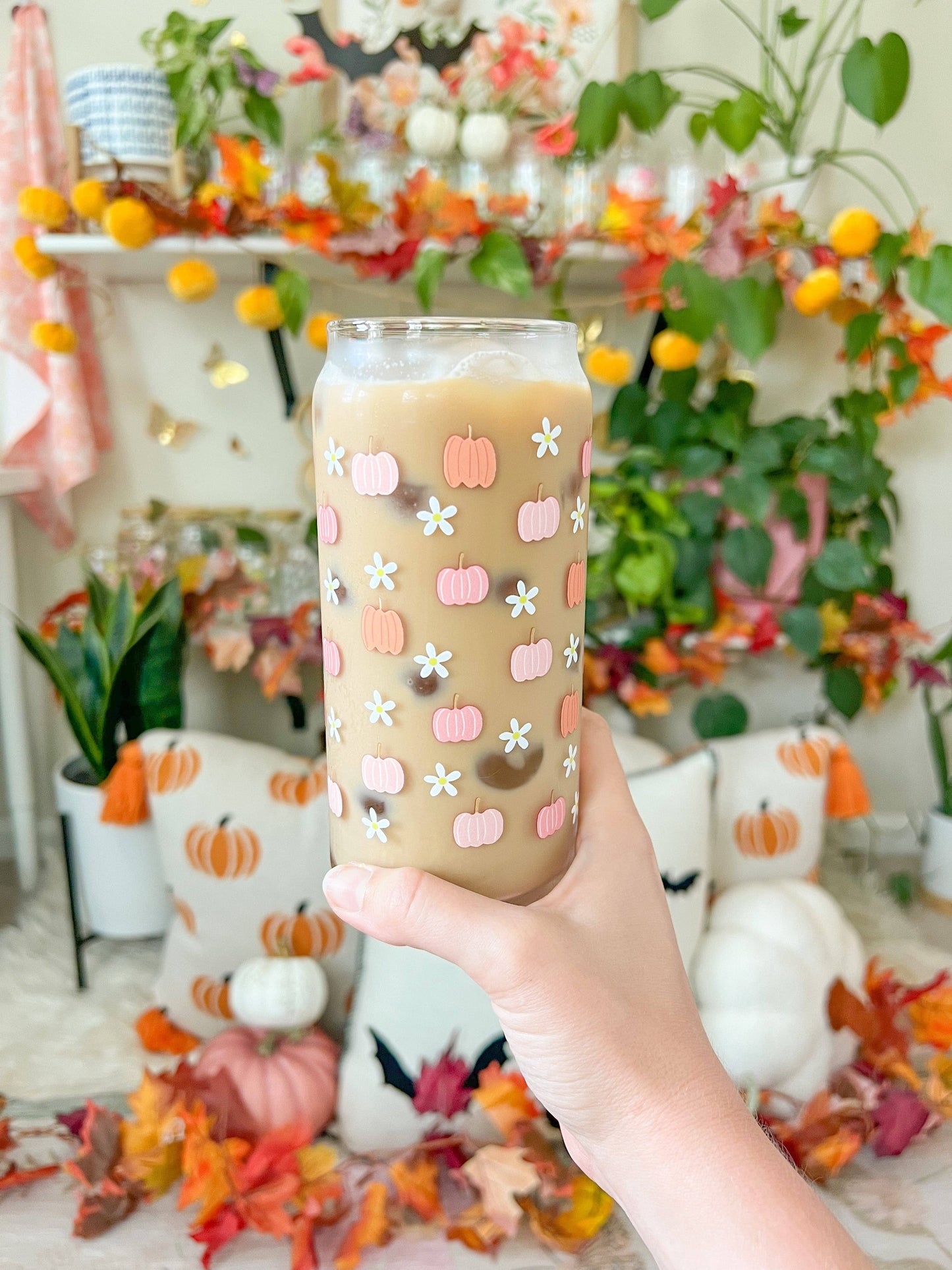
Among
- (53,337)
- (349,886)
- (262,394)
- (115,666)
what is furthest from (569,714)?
(262,394)

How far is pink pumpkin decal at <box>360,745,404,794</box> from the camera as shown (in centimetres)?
46

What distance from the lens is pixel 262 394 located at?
176cm

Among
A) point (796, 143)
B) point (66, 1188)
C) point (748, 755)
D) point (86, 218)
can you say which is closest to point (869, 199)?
point (796, 143)

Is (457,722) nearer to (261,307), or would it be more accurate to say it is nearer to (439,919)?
(439,919)

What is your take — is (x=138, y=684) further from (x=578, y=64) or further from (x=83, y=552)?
(x=578, y=64)

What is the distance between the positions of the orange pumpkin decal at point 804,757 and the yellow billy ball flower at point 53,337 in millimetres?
1313

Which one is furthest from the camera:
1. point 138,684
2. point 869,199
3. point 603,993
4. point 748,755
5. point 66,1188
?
point 869,199

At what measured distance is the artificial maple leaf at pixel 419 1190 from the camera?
96cm

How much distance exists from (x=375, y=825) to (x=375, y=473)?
0.62 ft

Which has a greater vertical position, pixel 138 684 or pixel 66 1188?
pixel 138 684

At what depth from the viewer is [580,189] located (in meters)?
1.48

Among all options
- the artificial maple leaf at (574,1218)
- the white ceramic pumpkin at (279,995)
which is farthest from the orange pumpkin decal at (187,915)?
the artificial maple leaf at (574,1218)

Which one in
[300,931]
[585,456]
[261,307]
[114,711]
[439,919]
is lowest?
[300,931]

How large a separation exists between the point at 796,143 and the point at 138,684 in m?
1.44
